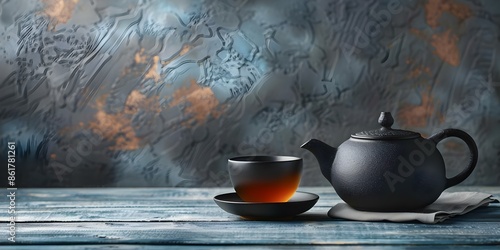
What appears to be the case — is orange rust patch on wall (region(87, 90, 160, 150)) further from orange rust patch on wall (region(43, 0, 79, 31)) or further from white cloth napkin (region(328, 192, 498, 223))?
white cloth napkin (region(328, 192, 498, 223))

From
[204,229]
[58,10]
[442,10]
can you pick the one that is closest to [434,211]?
[204,229]

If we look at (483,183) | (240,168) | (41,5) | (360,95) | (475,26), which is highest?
(41,5)

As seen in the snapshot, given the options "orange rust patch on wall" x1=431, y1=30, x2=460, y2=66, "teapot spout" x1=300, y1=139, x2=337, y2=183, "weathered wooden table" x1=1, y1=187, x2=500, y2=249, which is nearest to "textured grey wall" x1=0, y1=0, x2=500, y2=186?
"orange rust patch on wall" x1=431, y1=30, x2=460, y2=66

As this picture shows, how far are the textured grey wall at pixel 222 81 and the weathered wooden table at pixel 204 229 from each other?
0.34 meters

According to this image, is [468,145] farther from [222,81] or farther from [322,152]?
[222,81]

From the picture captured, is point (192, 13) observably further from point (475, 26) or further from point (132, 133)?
point (475, 26)

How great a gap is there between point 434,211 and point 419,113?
0.58 meters

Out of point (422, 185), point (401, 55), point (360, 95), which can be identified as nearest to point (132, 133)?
point (360, 95)

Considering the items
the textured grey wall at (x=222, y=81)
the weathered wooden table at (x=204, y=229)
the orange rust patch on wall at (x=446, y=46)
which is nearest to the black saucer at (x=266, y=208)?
the weathered wooden table at (x=204, y=229)

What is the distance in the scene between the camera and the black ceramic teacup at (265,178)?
1113mm

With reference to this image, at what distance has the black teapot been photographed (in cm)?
106

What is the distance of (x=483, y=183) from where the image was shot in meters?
1.67

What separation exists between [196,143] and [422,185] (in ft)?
2.44

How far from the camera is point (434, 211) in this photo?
1098 mm
